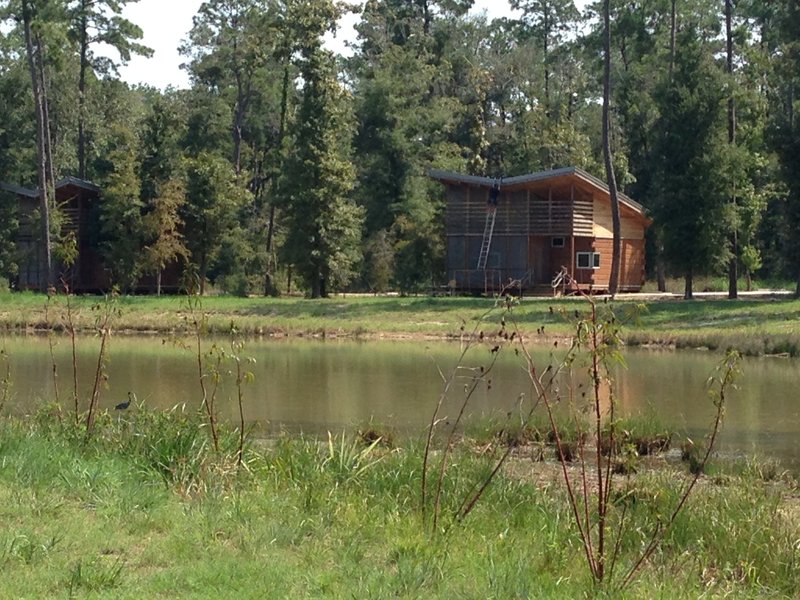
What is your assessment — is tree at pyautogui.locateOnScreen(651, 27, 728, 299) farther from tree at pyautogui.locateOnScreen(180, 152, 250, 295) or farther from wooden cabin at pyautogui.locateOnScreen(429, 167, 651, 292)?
tree at pyautogui.locateOnScreen(180, 152, 250, 295)

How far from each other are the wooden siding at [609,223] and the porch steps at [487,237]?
432 centimetres

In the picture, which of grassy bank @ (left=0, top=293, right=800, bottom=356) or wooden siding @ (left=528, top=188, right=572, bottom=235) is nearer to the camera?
grassy bank @ (left=0, top=293, right=800, bottom=356)

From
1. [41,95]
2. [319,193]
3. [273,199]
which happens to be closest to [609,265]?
[319,193]

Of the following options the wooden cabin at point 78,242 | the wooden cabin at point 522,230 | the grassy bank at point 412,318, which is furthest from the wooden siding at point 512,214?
the wooden cabin at point 78,242

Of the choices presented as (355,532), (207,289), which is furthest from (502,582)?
(207,289)

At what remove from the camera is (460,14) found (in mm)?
74062

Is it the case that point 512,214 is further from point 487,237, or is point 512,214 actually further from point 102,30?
point 102,30

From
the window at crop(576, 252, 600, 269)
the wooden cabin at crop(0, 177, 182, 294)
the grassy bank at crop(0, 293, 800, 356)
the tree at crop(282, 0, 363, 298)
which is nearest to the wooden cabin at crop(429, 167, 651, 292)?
the window at crop(576, 252, 600, 269)

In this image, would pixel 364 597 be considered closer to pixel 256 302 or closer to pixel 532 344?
pixel 532 344

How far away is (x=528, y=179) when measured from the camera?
146ft

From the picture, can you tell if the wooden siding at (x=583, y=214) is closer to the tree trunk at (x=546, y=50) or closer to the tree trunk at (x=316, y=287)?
the tree trunk at (x=316, y=287)

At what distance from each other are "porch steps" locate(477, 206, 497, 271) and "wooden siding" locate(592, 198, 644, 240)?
4.32 m

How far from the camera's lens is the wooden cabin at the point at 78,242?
4888 cm

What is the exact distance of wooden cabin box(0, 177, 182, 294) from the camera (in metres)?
48.9
